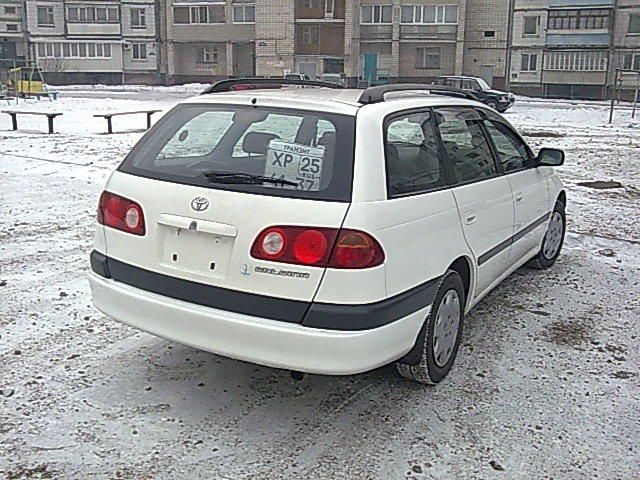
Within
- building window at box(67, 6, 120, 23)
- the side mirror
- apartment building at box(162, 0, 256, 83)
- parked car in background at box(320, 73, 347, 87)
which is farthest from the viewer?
building window at box(67, 6, 120, 23)

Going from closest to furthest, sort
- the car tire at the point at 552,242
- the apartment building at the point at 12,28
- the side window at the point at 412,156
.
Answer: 1. the side window at the point at 412,156
2. the car tire at the point at 552,242
3. the apartment building at the point at 12,28

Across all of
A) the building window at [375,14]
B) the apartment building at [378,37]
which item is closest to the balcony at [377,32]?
the apartment building at [378,37]

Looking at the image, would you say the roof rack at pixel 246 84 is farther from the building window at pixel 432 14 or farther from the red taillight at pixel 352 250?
the building window at pixel 432 14

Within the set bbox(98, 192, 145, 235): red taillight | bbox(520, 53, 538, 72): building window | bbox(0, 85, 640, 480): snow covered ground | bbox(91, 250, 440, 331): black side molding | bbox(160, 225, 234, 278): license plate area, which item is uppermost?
bbox(520, 53, 538, 72): building window

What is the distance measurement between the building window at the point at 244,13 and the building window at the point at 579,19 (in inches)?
928

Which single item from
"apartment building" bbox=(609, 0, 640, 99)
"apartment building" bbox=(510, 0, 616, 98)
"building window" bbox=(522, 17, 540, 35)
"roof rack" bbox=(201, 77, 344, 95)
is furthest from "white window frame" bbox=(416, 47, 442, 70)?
"roof rack" bbox=(201, 77, 344, 95)

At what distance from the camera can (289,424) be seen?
3662 mm

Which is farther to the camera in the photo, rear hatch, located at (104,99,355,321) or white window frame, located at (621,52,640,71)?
white window frame, located at (621,52,640,71)

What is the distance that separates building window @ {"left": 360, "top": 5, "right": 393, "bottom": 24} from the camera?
57519 millimetres

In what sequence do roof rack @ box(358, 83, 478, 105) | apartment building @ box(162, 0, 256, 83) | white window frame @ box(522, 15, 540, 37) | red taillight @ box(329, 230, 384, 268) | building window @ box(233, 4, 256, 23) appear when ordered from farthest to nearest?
apartment building @ box(162, 0, 256, 83), building window @ box(233, 4, 256, 23), white window frame @ box(522, 15, 540, 37), roof rack @ box(358, 83, 478, 105), red taillight @ box(329, 230, 384, 268)

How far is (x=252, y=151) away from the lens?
3.78 m

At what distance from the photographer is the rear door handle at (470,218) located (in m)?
4.20

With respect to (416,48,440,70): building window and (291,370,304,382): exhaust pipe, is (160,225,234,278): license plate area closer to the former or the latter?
(291,370,304,382): exhaust pipe

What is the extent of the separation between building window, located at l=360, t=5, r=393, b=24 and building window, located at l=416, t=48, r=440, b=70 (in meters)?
3.62
